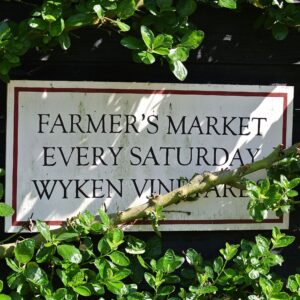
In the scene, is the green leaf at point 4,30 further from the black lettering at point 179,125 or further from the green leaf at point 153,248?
the green leaf at point 153,248

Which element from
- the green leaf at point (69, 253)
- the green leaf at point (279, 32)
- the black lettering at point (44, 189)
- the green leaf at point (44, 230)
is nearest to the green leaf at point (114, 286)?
the green leaf at point (69, 253)

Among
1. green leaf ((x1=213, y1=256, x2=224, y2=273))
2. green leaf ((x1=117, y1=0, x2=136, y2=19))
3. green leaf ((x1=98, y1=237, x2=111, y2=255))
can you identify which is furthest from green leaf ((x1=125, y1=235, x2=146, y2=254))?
green leaf ((x1=117, y1=0, x2=136, y2=19))

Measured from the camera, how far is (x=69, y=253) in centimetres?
231

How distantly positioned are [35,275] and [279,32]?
1.05 meters

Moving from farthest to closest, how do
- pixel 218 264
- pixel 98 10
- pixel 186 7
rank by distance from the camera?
1. pixel 218 264
2. pixel 186 7
3. pixel 98 10

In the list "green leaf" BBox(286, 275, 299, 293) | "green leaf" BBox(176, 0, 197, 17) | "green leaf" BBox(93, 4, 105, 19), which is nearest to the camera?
"green leaf" BBox(93, 4, 105, 19)

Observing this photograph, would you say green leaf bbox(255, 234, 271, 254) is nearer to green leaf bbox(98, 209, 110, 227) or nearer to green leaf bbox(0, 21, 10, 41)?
green leaf bbox(98, 209, 110, 227)

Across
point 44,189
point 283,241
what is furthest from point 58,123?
point 283,241

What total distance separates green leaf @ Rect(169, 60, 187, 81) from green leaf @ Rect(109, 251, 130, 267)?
54 cm

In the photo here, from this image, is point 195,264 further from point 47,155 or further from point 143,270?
point 47,155

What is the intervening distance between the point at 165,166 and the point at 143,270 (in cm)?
33

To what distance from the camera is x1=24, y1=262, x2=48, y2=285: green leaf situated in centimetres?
232

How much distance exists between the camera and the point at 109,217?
246 cm

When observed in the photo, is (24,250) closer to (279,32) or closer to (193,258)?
(193,258)
